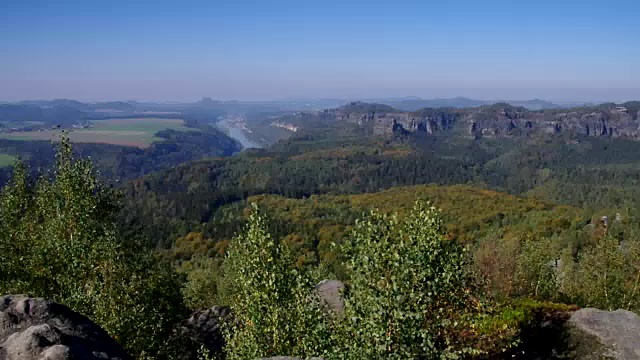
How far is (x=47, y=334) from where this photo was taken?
2317cm

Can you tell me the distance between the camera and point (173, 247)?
616 feet

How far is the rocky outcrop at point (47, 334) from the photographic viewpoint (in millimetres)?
22375

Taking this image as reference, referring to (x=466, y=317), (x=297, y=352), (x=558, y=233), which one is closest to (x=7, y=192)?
(x=297, y=352)

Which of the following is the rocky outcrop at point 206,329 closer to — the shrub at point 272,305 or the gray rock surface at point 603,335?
the shrub at point 272,305

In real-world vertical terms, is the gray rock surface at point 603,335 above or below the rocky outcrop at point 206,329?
above

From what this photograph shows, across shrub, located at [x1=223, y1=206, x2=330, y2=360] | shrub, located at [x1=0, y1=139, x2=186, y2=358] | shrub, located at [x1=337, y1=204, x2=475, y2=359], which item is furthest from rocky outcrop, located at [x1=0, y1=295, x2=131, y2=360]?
shrub, located at [x1=337, y1=204, x2=475, y2=359]

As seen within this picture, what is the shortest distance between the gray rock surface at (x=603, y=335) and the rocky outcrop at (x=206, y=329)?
28753mm

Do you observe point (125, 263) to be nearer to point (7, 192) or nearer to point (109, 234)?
point (109, 234)

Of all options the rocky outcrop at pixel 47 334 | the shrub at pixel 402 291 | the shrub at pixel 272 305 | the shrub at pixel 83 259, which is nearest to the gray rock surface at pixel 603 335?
the shrub at pixel 402 291

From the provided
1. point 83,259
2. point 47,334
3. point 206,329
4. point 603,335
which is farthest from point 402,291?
point 206,329

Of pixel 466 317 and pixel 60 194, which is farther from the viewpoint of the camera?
pixel 60 194

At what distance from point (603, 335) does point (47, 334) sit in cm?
3263

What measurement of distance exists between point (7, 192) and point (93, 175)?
25.7 ft

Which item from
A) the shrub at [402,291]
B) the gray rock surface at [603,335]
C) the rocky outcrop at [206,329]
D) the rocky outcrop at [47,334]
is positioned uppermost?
the shrub at [402,291]
